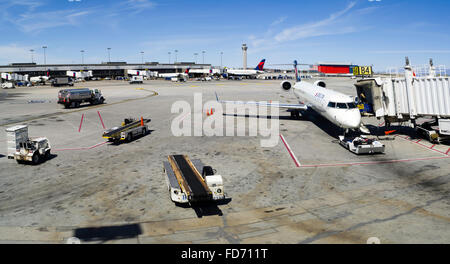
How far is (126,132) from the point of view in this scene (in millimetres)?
25984

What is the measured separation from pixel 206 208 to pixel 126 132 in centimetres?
1466

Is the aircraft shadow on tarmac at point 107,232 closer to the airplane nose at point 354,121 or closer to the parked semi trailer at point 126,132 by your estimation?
the parked semi trailer at point 126,132

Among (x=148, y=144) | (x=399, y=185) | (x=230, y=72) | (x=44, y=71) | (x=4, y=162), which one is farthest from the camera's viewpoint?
(x=44, y=71)

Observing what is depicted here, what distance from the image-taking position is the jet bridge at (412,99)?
23500mm

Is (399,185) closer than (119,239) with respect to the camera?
No

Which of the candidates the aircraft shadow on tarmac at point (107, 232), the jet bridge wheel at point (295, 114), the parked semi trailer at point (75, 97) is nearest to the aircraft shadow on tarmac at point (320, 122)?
the jet bridge wheel at point (295, 114)

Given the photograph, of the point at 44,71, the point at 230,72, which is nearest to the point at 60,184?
the point at 230,72

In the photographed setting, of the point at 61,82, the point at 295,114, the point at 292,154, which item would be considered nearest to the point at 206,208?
the point at 292,154

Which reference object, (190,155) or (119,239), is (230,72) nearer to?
(190,155)

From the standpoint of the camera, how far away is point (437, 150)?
23.0 meters

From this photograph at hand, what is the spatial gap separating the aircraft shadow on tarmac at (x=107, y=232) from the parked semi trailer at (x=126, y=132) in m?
14.2

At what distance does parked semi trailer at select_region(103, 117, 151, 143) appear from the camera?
83.0 ft
